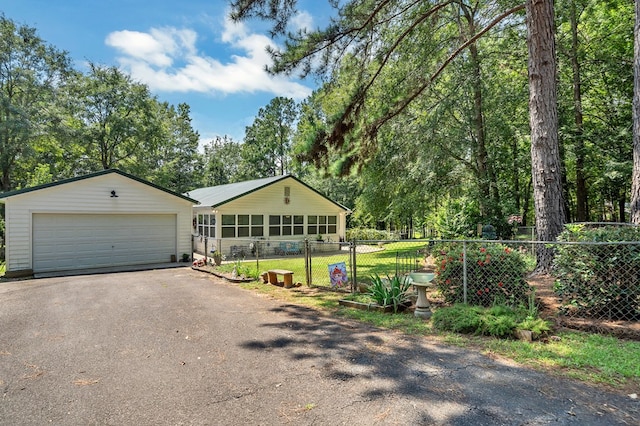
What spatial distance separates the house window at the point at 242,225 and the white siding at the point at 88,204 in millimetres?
2631

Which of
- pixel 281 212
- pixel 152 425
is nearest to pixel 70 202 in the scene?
pixel 281 212

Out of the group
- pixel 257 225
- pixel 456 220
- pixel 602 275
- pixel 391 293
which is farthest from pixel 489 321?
pixel 257 225

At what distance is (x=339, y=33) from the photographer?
8.07 metres

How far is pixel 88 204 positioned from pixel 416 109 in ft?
42.5

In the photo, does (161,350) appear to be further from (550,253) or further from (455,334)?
(550,253)

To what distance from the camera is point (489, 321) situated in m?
4.37

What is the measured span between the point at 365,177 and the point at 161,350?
44.0 feet

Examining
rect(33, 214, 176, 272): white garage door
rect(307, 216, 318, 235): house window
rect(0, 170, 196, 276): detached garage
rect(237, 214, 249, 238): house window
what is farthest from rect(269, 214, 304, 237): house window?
rect(33, 214, 176, 272): white garage door

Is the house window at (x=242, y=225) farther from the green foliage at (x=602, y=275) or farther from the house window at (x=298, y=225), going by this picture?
the green foliage at (x=602, y=275)

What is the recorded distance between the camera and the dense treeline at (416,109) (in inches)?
358

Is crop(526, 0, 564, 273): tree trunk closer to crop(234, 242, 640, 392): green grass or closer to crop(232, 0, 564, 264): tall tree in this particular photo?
crop(232, 0, 564, 264): tall tree

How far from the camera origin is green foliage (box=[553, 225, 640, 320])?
4258 millimetres

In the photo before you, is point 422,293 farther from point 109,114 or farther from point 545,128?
→ point 109,114

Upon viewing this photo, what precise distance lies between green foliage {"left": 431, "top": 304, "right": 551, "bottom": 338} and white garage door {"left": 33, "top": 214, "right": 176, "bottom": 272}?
1267cm
